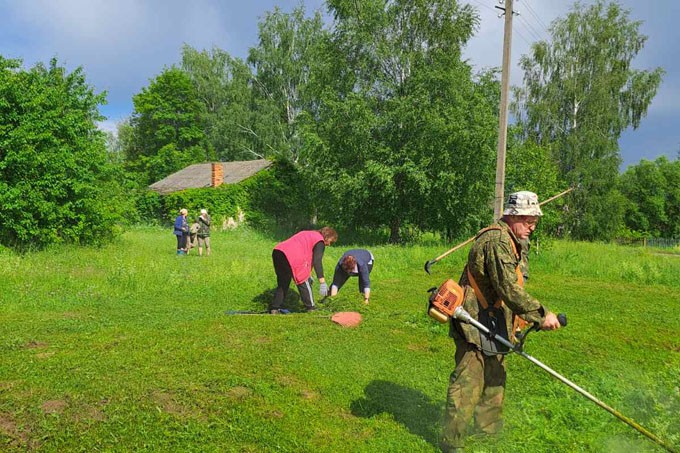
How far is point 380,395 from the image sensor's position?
4.84 meters

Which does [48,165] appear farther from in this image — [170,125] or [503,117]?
[170,125]

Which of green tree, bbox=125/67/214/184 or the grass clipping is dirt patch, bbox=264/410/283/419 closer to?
the grass clipping

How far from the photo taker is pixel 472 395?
3.62 m

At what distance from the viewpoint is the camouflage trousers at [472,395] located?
361 cm

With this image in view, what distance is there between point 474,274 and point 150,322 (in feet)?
17.4

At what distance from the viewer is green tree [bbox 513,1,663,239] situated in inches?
1234

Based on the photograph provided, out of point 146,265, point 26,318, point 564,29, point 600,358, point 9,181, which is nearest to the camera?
point 600,358

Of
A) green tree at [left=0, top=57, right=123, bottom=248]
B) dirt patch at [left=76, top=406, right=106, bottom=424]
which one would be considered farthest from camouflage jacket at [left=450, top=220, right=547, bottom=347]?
green tree at [left=0, top=57, right=123, bottom=248]

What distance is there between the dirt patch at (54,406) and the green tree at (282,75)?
33860 millimetres

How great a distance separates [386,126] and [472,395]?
20.0 meters

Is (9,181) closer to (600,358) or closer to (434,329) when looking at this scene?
(434,329)

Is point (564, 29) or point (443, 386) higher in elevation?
point (564, 29)

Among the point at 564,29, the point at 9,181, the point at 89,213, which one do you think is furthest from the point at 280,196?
the point at 564,29

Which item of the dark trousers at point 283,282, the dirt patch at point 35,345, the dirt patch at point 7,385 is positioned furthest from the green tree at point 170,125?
the dirt patch at point 7,385
